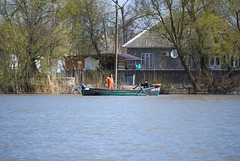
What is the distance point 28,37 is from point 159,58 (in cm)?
2207

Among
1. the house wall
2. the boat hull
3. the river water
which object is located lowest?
the river water

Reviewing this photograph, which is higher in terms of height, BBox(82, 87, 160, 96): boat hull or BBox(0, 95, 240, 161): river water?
Result: BBox(82, 87, 160, 96): boat hull

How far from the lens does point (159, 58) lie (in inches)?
2324

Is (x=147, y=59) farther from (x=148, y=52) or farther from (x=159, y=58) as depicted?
(x=159, y=58)

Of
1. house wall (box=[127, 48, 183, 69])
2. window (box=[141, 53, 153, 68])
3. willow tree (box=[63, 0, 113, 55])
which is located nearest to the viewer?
willow tree (box=[63, 0, 113, 55])

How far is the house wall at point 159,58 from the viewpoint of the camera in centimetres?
5697

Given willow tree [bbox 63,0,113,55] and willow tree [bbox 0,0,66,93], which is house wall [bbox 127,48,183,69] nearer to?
willow tree [bbox 63,0,113,55]

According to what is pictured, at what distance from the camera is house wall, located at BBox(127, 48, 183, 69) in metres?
57.0

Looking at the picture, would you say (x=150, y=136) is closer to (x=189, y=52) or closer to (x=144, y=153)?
(x=144, y=153)

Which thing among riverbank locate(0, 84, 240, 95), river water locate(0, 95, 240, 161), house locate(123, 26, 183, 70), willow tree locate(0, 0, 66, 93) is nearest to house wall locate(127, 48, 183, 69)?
house locate(123, 26, 183, 70)

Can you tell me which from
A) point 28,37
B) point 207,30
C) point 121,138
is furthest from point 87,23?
point 121,138

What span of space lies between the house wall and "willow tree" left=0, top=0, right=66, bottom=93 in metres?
16.3

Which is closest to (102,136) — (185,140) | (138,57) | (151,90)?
(185,140)

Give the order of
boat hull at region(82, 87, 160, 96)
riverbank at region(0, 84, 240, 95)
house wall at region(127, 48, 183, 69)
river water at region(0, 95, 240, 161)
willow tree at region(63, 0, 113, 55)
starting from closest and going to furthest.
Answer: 1. river water at region(0, 95, 240, 161)
2. boat hull at region(82, 87, 160, 96)
3. riverbank at region(0, 84, 240, 95)
4. willow tree at region(63, 0, 113, 55)
5. house wall at region(127, 48, 183, 69)
